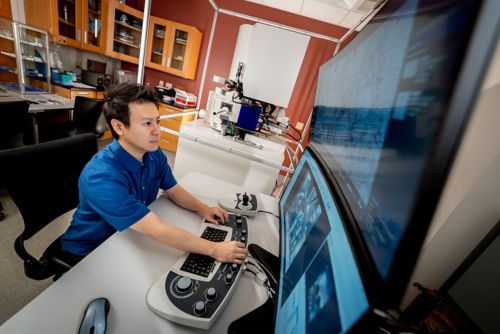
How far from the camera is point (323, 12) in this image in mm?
3080

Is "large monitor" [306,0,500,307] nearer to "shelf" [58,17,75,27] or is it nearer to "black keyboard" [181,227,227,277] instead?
"black keyboard" [181,227,227,277]

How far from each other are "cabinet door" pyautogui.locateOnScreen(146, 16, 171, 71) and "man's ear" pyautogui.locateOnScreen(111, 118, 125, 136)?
3318 mm

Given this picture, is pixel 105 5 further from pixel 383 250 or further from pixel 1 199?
pixel 383 250

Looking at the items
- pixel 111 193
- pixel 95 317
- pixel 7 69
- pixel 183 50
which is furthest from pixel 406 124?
pixel 183 50

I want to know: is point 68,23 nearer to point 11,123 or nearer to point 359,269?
point 11,123

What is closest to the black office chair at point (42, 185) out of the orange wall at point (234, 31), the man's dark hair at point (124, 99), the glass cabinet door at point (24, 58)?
the man's dark hair at point (124, 99)

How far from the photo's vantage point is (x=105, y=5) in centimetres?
322

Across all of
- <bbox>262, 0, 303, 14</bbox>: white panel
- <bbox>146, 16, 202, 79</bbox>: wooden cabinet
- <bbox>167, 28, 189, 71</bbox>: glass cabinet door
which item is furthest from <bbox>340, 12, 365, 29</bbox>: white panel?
<bbox>167, 28, 189, 71</bbox>: glass cabinet door

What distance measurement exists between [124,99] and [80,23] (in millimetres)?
3272

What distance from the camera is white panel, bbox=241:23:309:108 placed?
1.97 m

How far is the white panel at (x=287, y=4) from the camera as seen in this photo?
3041 mm

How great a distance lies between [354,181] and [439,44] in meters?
0.24

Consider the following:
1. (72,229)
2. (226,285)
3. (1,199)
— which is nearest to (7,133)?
(1,199)

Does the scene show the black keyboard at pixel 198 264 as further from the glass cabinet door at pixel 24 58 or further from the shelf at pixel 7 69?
the shelf at pixel 7 69
